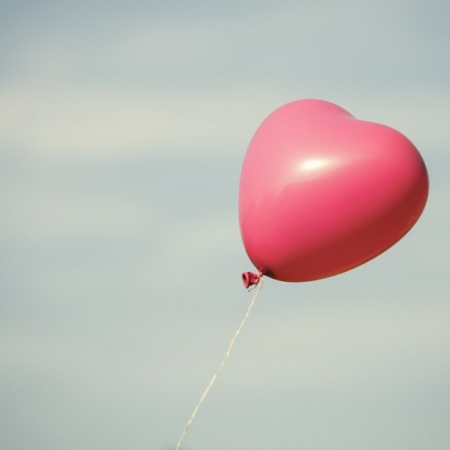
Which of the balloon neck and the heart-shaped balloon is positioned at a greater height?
the heart-shaped balloon

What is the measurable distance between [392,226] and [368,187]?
2.19 feet

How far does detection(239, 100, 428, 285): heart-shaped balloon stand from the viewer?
19.3 metres

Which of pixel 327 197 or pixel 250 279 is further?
pixel 250 279

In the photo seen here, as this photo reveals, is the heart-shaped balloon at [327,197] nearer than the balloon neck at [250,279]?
Yes

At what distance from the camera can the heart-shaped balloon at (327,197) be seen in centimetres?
1930

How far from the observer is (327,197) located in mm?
19266

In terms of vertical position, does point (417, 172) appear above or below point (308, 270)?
above

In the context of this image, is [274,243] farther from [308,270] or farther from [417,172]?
[417,172]

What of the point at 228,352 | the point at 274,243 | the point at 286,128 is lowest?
the point at 228,352

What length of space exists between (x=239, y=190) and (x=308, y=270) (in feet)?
4.77

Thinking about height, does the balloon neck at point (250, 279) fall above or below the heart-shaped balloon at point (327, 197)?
below

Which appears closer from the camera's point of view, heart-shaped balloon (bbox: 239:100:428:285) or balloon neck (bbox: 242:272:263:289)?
heart-shaped balloon (bbox: 239:100:428:285)

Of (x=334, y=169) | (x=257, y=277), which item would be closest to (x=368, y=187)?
(x=334, y=169)

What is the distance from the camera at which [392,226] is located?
19.7 m
